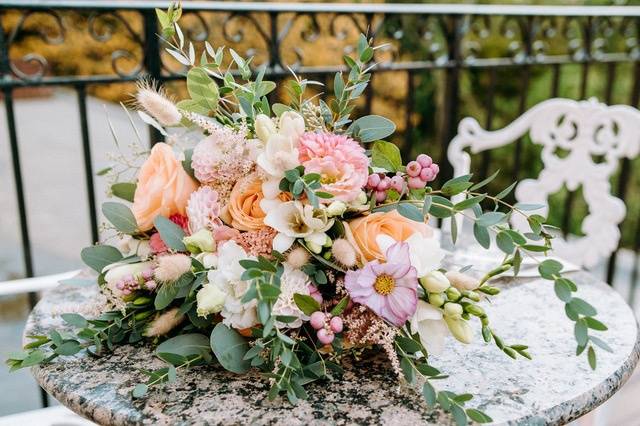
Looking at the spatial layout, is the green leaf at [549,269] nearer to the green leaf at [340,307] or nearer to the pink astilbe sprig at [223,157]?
the green leaf at [340,307]

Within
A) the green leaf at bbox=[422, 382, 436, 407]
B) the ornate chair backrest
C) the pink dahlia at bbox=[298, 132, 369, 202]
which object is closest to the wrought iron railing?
the ornate chair backrest

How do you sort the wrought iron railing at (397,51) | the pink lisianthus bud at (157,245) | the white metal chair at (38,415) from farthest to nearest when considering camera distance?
the wrought iron railing at (397,51) < the white metal chair at (38,415) < the pink lisianthus bud at (157,245)

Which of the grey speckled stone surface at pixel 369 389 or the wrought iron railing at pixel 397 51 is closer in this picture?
the grey speckled stone surface at pixel 369 389

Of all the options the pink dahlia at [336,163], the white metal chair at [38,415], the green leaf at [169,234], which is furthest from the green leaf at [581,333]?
the white metal chair at [38,415]

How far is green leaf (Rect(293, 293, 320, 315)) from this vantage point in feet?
2.84

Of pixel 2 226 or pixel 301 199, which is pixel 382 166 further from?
pixel 2 226

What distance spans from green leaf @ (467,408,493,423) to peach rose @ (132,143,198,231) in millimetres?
496

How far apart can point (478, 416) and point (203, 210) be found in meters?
0.46

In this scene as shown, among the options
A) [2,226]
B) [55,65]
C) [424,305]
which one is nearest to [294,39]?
[2,226]

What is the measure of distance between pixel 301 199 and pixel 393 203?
0.42 feet

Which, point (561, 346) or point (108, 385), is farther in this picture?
point (561, 346)

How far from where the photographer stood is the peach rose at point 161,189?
3.29ft

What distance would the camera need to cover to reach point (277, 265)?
Result: 36.1 inches

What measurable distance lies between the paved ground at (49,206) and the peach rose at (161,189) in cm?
123
